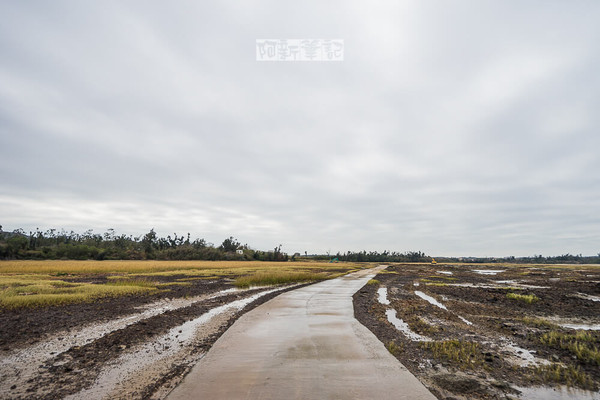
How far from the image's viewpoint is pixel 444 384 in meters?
6.70

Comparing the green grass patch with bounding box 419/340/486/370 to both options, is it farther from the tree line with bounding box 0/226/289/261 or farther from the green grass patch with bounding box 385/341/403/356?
the tree line with bounding box 0/226/289/261

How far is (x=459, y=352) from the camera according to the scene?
903cm

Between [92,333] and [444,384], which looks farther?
[92,333]

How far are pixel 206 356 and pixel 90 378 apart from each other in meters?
2.63

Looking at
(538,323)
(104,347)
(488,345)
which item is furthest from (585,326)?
(104,347)

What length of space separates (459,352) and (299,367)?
5153mm

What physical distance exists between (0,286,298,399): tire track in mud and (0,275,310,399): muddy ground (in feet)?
0.07

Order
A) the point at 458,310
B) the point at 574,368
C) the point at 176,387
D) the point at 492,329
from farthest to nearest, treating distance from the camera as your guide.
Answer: the point at 458,310 → the point at 492,329 → the point at 574,368 → the point at 176,387

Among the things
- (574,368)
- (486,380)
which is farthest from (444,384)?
(574,368)

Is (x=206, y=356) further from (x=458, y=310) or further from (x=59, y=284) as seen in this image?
(x=59, y=284)

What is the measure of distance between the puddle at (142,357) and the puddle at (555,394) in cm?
791

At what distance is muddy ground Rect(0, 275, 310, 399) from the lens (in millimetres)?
6523

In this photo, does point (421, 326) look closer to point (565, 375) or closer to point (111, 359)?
point (565, 375)

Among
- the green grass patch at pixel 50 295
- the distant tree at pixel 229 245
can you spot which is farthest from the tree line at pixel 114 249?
the green grass patch at pixel 50 295
